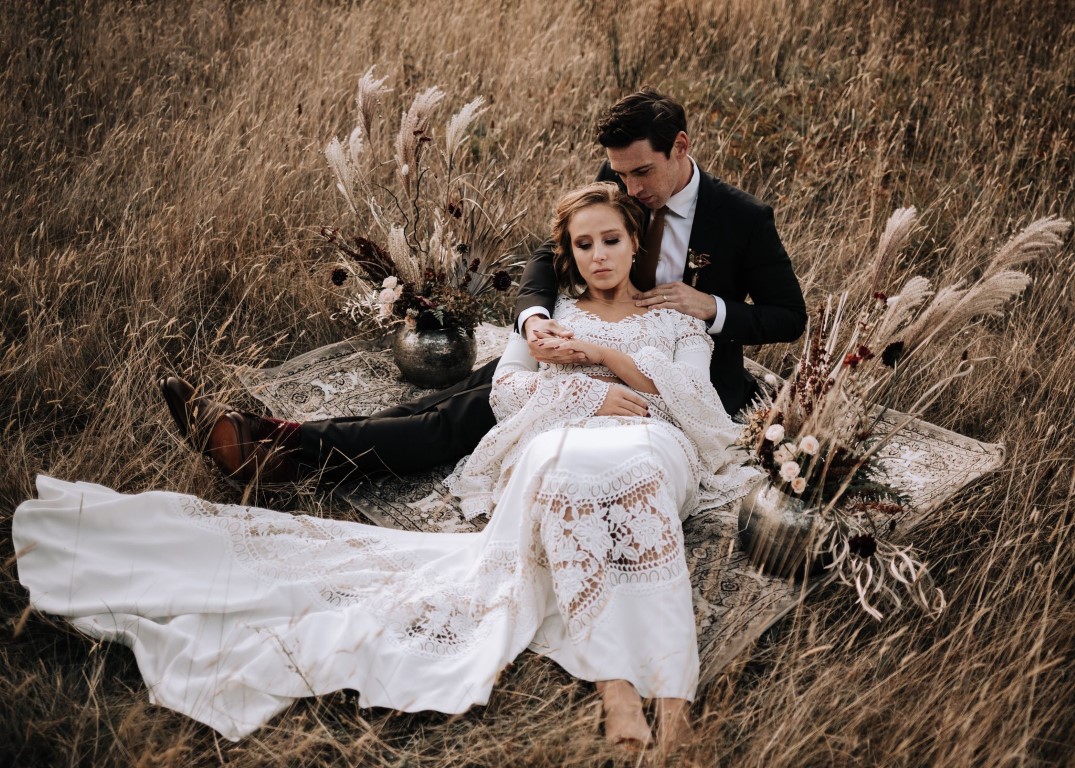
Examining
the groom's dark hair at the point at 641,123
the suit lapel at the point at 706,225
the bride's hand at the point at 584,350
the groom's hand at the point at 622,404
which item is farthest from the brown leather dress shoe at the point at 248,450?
the suit lapel at the point at 706,225

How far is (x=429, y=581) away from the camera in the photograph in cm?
294

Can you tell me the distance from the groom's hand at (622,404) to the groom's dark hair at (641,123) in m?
1.09

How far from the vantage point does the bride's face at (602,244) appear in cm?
356

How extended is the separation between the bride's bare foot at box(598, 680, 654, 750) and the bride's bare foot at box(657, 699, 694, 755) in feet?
0.15

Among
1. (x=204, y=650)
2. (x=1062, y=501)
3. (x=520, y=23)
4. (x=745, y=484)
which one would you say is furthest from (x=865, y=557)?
(x=520, y=23)

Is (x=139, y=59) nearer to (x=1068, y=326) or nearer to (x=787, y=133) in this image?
(x=787, y=133)

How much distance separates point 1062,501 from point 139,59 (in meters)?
6.53

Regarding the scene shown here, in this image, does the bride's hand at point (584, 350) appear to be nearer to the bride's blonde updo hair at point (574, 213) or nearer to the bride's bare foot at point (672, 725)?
the bride's blonde updo hair at point (574, 213)

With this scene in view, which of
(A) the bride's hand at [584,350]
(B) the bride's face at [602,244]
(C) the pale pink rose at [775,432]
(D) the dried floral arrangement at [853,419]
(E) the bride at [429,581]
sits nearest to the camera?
(E) the bride at [429,581]

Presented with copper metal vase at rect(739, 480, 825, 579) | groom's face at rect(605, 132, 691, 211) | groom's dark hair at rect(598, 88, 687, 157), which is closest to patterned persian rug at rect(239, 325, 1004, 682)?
copper metal vase at rect(739, 480, 825, 579)

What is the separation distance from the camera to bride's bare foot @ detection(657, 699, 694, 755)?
2303 millimetres

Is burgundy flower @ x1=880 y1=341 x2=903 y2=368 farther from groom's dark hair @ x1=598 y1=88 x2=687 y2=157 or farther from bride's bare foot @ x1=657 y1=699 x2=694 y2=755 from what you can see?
groom's dark hair @ x1=598 y1=88 x2=687 y2=157

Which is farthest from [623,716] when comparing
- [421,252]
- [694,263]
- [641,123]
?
[421,252]

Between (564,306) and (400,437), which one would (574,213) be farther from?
(400,437)
